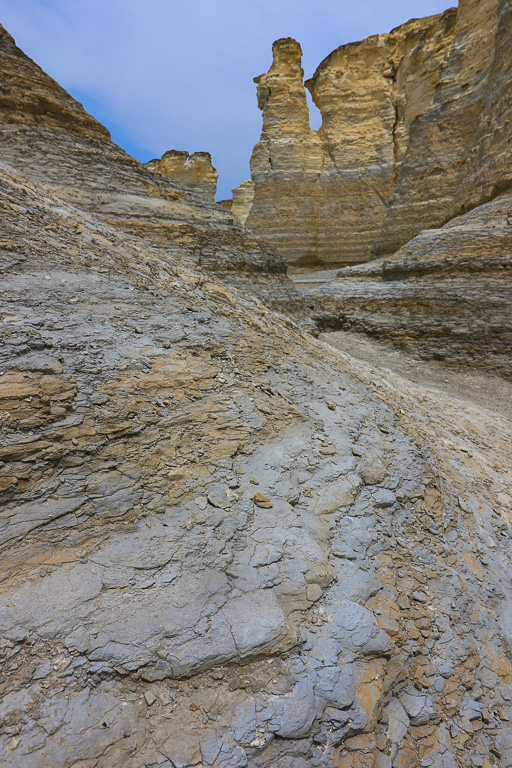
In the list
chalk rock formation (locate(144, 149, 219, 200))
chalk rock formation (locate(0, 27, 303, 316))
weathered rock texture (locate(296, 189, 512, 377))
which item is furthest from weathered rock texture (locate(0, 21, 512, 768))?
chalk rock formation (locate(144, 149, 219, 200))

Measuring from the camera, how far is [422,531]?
329 centimetres

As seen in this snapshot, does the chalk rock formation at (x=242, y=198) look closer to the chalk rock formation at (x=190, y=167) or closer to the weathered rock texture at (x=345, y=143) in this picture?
the chalk rock formation at (x=190, y=167)

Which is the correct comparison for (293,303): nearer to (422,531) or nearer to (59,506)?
(422,531)

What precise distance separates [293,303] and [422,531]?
6.72 meters

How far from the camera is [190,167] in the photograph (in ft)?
107

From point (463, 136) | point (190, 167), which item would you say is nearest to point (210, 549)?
point (463, 136)

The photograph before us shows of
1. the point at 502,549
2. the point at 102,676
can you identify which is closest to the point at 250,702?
the point at 102,676

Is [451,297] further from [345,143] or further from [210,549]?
[345,143]

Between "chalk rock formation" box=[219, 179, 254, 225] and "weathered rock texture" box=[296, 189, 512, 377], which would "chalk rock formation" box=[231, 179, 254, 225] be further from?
"weathered rock texture" box=[296, 189, 512, 377]

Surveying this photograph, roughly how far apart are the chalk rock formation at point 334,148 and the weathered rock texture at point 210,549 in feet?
52.9

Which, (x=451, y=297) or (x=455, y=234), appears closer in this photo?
(x=451, y=297)

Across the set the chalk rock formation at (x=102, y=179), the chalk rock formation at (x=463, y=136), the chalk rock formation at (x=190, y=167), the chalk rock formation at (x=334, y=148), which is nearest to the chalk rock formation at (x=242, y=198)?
the chalk rock formation at (x=190, y=167)

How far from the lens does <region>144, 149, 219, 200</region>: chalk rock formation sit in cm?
3241

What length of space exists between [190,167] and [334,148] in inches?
717
